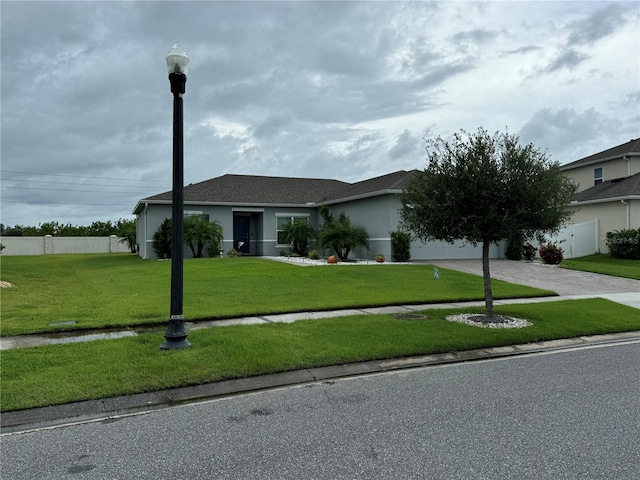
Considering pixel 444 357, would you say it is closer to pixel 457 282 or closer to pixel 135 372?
pixel 135 372

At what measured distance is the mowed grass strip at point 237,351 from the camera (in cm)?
552

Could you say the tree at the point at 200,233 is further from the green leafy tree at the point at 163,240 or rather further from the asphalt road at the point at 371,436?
the asphalt road at the point at 371,436

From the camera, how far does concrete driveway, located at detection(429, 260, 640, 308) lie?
14.4m

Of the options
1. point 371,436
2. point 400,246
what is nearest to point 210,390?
point 371,436

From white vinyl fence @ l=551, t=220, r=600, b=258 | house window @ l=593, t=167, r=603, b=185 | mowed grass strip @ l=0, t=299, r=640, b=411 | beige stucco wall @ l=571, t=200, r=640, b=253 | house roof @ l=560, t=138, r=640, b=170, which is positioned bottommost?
mowed grass strip @ l=0, t=299, r=640, b=411

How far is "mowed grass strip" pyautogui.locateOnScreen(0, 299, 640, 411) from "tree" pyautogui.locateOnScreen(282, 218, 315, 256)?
687 inches

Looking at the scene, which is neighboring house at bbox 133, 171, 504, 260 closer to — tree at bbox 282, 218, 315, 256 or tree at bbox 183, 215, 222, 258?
tree at bbox 183, 215, 222, 258

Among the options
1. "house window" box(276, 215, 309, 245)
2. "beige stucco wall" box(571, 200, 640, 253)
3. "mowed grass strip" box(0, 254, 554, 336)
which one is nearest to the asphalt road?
"mowed grass strip" box(0, 254, 554, 336)

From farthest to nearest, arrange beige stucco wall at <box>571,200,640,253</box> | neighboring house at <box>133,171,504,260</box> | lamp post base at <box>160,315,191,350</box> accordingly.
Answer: beige stucco wall at <box>571,200,640,253</box> → neighboring house at <box>133,171,504,260</box> → lamp post base at <box>160,315,191,350</box>

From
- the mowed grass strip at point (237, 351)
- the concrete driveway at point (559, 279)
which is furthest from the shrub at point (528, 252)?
the mowed grass strip at point (237, 351)

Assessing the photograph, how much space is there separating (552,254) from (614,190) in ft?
30.4

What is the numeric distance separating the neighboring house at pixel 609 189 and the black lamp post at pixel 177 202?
894 inches

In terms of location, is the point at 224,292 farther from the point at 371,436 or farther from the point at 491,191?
the point at 371,436

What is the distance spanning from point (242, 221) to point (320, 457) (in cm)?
2618
